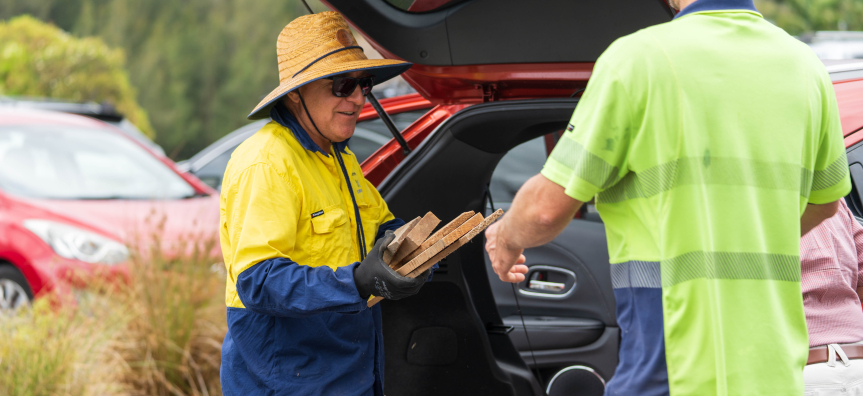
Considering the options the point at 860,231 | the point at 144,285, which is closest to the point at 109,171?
the point at 144,285

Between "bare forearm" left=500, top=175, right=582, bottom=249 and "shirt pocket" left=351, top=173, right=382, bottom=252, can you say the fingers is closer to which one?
"bare forearm" left=500, top=175, right=582, bottom=249

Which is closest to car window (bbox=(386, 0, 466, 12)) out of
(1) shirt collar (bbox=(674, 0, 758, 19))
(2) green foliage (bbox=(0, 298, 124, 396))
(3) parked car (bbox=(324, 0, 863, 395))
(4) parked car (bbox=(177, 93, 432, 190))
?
(3) parked car (bbox=(324, 0, 863, 395))

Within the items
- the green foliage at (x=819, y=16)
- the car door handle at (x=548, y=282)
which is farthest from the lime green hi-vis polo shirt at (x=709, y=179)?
the green foliage at (x=819, y=16)

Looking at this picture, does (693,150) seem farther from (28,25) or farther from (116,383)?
(28,25)

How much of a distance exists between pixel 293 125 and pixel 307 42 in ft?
0.77

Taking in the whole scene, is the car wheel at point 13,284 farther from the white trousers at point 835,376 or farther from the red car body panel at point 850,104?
the red car body panel at point 850,104

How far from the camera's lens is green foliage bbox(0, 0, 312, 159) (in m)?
25.0

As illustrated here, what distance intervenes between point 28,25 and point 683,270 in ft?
59.2

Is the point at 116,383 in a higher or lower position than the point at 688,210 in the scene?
lower

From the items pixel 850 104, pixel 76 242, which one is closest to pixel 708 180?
pixel 850 104

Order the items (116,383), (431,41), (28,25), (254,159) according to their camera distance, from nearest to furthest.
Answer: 1. (254,159)
2. (431,41)
3. (116,383)
4. (28,25)

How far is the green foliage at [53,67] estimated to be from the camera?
14.8 meters

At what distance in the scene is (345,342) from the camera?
1.82m

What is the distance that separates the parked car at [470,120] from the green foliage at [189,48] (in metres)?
22.6
